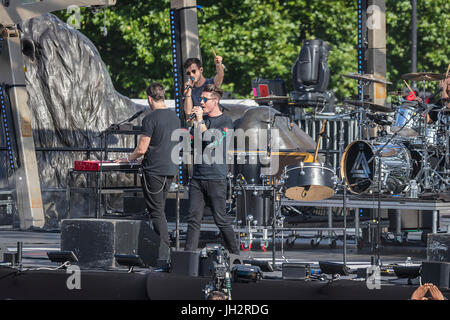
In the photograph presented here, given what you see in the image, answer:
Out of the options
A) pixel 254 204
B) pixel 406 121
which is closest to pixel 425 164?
pixel 406 121

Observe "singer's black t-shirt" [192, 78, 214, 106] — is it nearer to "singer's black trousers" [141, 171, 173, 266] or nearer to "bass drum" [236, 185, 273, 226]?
"singer's black trousers" [141, 171, 173, 266]

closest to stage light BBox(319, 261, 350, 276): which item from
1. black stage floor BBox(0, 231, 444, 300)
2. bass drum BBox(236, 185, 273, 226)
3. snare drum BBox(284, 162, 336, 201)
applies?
black stage floor BBox(0, 231, 444, 300)

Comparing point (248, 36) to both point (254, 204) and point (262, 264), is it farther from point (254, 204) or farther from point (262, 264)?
point (262, 264)

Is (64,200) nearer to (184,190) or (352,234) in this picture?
(184,190)

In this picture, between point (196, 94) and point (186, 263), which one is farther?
point (196, 94)

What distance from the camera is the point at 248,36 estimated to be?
27172 mm

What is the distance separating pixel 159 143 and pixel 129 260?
1664mm

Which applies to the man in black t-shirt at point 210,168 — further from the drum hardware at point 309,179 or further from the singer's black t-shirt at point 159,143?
the drum hardware at point 309,179

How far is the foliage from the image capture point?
88.7ft

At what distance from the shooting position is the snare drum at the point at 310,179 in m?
11.6

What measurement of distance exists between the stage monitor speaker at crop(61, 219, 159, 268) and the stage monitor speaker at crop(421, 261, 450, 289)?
10.4 feet

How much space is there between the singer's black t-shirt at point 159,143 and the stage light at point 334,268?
2.47 meters

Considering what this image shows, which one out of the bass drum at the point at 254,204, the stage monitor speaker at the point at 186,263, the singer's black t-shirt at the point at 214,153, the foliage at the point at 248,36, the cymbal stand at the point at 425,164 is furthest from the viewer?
the foliage at the point at 248,36

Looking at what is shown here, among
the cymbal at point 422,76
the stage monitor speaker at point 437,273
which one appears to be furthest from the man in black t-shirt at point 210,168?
the cymbal at point 422,76
